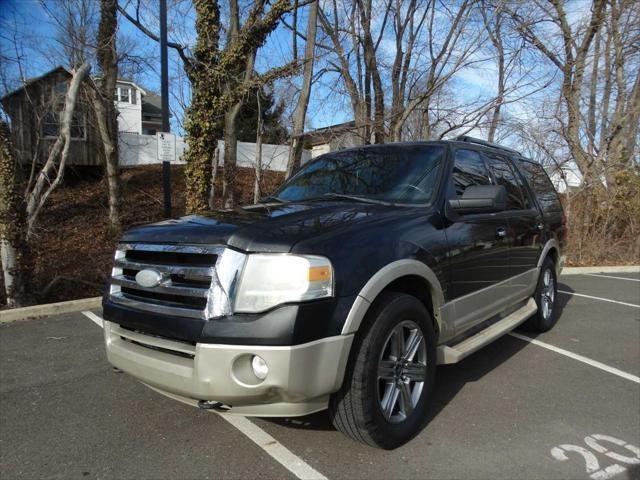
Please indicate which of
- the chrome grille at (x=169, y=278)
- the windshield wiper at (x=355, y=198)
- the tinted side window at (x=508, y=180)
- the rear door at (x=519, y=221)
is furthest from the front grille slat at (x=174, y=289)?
the tinted side window at (x=508, y=180)

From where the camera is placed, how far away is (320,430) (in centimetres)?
311

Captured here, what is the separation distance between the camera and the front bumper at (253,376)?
231 centimetres

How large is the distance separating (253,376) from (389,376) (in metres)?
0.90

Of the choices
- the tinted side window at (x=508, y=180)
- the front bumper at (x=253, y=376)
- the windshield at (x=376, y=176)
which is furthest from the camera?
the tinted side window at (x=508, y=180)

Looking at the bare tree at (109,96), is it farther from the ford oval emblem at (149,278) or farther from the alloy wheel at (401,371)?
the alloy wheel at (401,371)

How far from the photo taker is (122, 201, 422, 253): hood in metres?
2.46

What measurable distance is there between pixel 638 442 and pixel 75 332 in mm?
5290

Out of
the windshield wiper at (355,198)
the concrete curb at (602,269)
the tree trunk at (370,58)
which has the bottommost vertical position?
the concrete curb at (602,269)

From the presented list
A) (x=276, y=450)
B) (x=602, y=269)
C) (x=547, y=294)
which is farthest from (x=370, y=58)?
(x=276, y=450)

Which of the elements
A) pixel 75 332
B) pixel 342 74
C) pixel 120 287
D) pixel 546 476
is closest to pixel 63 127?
pixel 75 332

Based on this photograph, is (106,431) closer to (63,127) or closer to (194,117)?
(63,127)

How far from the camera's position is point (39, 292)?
6809mm

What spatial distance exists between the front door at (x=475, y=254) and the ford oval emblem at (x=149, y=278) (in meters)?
1.92

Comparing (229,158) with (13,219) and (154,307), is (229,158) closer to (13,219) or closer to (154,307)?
(13,219)
